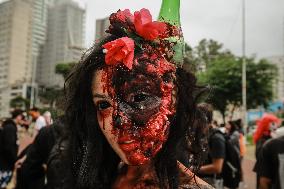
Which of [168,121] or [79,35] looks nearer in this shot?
[168,121]

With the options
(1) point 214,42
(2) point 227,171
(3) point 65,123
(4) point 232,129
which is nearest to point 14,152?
(2) point 227,171

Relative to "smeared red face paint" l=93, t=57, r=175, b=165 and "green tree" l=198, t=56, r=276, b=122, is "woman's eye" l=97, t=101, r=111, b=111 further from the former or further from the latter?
"green tree" l=198, t=56, r=276, b=122

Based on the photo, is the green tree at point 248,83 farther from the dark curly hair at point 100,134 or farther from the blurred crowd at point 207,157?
the dark curly hair at point 100,134

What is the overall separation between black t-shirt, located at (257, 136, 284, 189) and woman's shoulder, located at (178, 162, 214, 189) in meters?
2.18

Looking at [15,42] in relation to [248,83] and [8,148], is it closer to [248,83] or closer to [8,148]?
[248,83]

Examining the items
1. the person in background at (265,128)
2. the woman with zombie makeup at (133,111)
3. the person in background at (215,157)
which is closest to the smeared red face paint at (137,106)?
the woman with zombie makeup at (133,111)

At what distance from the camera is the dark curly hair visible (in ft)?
5.30

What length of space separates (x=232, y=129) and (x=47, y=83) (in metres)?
79.6

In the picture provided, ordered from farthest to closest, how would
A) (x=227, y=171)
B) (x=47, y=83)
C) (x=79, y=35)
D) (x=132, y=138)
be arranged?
(x=47, y=83)
(x=79, y=35)
(x=227, y=171)
(x=132, y=138)

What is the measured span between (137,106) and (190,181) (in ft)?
1.16

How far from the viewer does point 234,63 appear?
29672 mm

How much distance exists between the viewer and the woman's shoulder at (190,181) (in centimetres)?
152

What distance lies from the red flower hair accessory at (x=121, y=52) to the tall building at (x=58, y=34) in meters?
72.5

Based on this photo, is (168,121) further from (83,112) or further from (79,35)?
(79,35)
